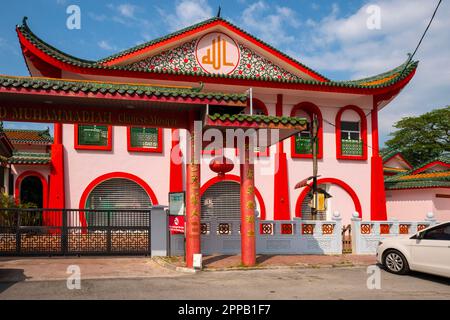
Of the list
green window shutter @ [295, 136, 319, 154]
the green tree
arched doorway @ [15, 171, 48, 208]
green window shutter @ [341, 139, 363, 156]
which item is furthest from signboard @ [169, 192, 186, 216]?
the green tree

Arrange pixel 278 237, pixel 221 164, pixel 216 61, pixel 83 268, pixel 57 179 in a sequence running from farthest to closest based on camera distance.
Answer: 1. pixel 216 61
2. pixel 57 179
3. pixel 278 237
4. pixel 221 164
5. pixel 83 268

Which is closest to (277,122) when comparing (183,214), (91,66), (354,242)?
(183,214)

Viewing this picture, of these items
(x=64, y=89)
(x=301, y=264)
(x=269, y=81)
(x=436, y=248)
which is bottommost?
Result: (x=301, y=264)

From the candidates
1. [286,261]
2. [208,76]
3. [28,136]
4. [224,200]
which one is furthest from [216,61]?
[28,136]

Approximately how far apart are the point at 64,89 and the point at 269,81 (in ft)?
33.7

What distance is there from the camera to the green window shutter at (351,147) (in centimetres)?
2089

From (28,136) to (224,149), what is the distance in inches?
711

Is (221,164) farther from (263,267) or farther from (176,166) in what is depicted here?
(176,166)

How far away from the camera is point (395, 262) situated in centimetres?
1091

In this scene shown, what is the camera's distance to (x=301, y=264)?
12.1 m

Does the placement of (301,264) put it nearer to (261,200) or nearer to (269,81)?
(261,200)

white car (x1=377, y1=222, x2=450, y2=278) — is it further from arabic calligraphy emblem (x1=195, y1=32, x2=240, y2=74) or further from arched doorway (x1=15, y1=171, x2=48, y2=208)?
arched doorway (x1=15, y1=171, x2=48, y2=208)

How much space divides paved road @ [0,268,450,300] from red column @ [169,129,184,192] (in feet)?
25.9
